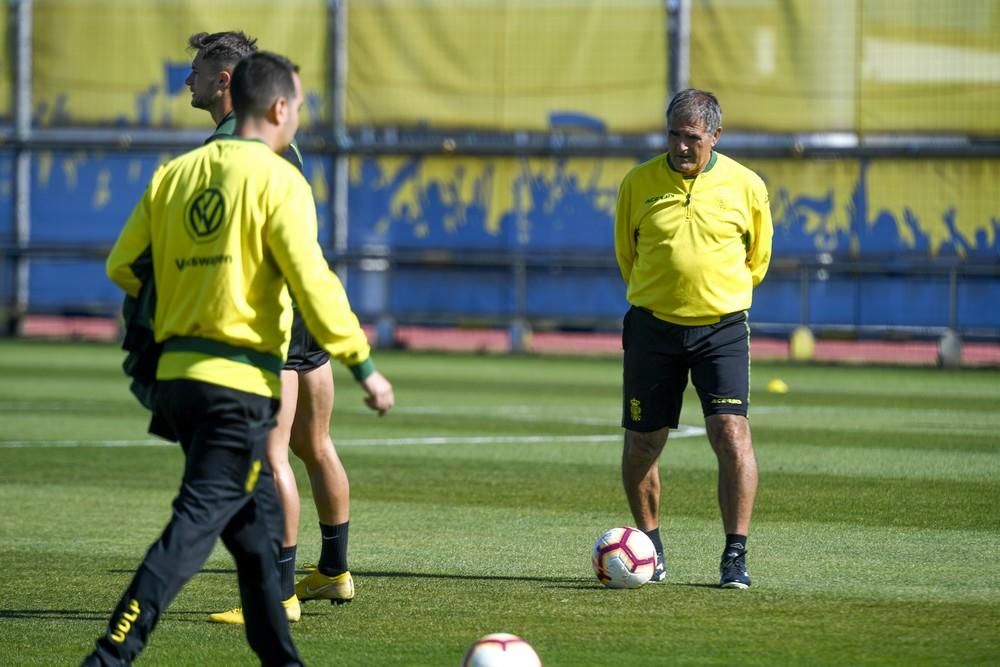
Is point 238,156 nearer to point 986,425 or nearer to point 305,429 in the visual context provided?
point 305,429

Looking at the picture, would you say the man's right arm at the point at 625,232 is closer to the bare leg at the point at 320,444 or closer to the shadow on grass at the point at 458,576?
the shadow on grass at the point at 458,576

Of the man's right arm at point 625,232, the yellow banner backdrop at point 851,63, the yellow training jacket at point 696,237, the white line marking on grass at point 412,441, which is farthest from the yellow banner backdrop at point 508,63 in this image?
the yellow training jacket at point 696,237

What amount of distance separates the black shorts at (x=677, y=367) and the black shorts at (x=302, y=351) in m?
1.63

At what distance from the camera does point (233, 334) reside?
555 cm

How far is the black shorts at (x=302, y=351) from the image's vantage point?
723 cm

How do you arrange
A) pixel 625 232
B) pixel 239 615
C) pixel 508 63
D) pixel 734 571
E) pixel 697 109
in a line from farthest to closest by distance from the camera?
1. pixel 508 63
2. pixel 625 232
3. pixel 697 109
4. pixel 734 571
5. pixel 239 615

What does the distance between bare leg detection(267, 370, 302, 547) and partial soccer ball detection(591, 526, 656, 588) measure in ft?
4.53

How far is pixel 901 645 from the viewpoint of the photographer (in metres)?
6.50

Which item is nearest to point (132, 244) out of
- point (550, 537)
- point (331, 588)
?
point (331, 588)

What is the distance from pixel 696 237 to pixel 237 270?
3.12 meters

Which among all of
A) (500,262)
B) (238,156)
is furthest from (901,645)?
(500,262)

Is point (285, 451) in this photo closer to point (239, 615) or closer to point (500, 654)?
point (239, 615)

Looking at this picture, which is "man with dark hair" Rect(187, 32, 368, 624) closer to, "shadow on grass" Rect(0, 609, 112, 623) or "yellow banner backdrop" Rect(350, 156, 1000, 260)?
"shadow on grass" Rect(0, 609, 112, 623)

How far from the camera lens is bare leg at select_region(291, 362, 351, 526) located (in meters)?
7.45
